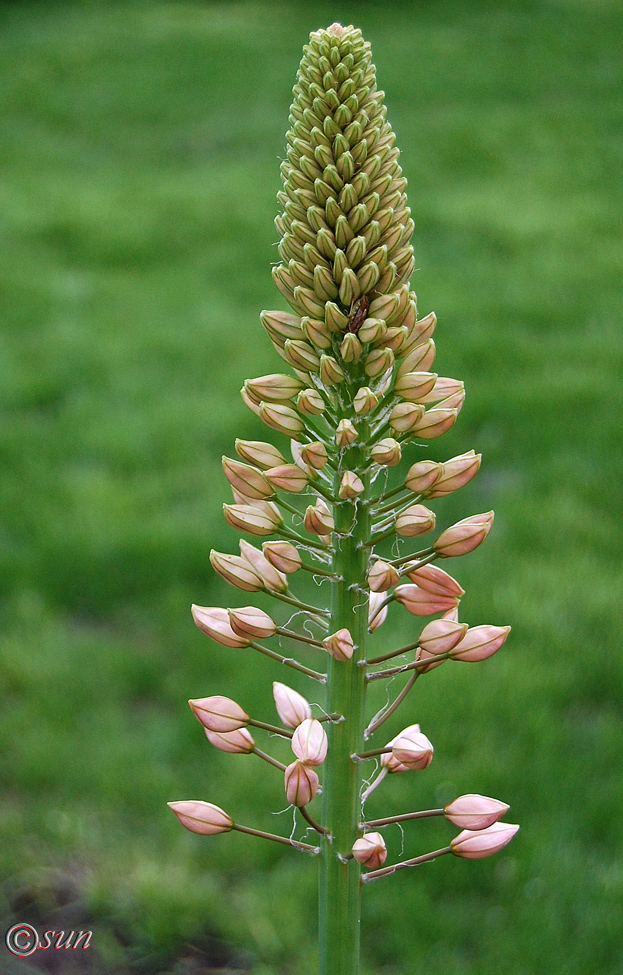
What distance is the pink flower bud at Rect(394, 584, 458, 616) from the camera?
1616 millimetres

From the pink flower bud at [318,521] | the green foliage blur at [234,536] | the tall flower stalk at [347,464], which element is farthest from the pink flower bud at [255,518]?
the green foliage blur at [234,536]

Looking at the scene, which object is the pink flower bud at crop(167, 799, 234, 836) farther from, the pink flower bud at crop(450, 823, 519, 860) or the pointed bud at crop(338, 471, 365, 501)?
the pointed bud at crop(338, 471, 365, 501)

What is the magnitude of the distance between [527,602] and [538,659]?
1.20ft

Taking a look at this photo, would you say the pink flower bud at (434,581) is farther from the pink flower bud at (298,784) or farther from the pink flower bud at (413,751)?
the pink flower bud at (298,784)

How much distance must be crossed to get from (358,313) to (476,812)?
2.62 feet

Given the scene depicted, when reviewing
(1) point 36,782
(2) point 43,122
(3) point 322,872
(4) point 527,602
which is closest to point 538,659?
(4) point 527,602

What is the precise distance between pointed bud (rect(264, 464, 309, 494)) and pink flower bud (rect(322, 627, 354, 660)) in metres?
0.24

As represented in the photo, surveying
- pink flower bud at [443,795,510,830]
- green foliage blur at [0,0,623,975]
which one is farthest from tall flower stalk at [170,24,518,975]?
green foliage blur at [0,0,623,975]

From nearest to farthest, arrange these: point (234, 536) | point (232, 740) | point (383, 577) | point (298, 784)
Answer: point (298, 784) < point (383, 577) < point (232, 740) < point (234, 536)

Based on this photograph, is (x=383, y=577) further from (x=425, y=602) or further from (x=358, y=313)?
(x=358, y=313)

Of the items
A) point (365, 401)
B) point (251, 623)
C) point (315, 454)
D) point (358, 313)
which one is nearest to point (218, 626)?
point (251, 623)

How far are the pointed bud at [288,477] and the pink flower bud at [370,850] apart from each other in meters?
0.54

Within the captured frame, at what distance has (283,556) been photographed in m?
1.63

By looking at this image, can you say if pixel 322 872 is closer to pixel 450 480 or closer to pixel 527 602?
pixel 450 480
